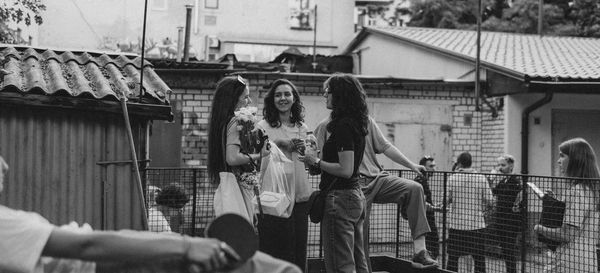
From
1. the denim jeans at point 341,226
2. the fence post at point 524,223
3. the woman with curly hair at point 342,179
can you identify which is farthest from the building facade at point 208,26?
the denim jeans at point 341,226

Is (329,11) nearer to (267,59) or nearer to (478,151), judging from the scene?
(267,59)

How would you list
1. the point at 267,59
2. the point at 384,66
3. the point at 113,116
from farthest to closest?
the point at 267,59 → the point at 384,66 → the point at 113,116

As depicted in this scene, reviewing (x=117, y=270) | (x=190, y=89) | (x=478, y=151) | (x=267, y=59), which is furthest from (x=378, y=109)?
(x=267, y=59)

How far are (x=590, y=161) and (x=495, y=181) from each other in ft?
3.96

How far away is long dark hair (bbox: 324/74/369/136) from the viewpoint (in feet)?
21.4

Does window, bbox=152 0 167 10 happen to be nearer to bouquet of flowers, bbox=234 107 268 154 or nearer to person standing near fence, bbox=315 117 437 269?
person standing near fence, bbox=315 117 437 269

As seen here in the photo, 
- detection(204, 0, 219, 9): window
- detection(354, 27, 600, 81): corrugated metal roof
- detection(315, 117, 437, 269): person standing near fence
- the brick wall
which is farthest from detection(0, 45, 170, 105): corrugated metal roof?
detection(204, 0, 219, 9): window

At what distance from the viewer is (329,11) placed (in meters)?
32.1

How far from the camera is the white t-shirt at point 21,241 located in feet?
9.28

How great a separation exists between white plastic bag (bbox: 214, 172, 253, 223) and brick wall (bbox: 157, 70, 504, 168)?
336 inches

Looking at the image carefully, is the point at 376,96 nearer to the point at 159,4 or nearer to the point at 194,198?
the point at 194,198

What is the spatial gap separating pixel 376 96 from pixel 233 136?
9.92m

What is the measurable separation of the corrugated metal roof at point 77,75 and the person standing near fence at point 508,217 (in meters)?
3.62

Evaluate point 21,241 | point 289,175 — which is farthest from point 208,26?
point 21,241
